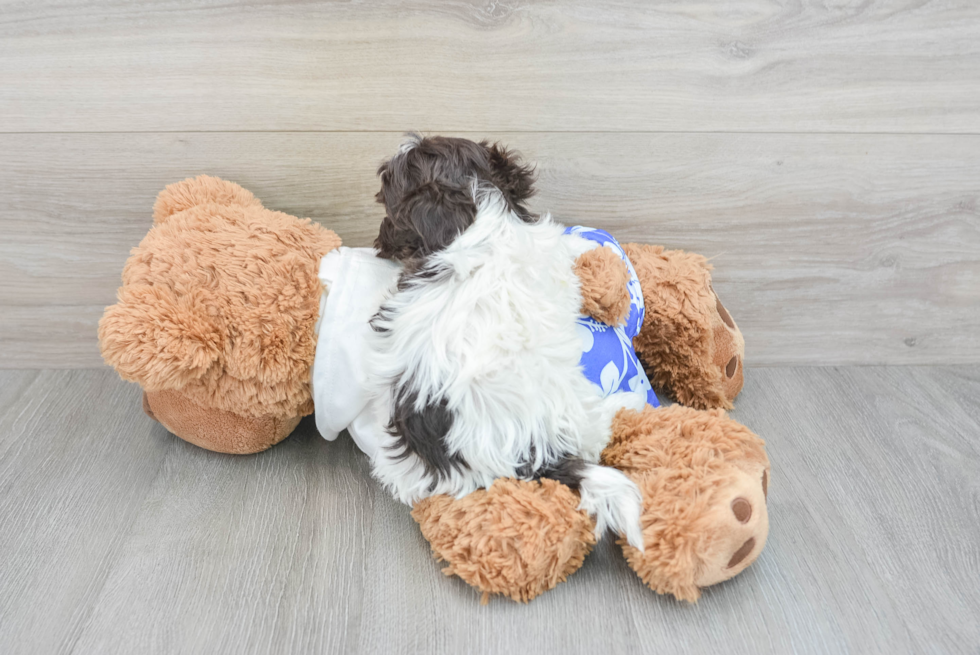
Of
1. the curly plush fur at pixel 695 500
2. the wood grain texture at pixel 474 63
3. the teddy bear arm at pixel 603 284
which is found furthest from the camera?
the wood grain texture at pixel 474 63

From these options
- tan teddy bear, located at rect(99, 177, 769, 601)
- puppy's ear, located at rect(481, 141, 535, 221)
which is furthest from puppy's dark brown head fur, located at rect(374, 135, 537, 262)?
tan teddy bear, located at rect(99, 177, 769, 601)

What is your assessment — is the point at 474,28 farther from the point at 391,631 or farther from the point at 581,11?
the point at 391,631

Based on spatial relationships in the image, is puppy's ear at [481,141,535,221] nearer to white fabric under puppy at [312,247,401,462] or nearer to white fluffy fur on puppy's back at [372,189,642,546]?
white fluffy fur on puppy's back at [372,189,642,546]

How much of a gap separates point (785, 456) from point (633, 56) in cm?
55

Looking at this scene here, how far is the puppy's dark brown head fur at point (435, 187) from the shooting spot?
2.14ft

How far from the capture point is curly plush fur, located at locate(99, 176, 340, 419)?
0.67 m

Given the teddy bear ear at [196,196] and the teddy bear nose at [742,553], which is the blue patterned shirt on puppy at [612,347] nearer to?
the teddy bear nose at [742,553]

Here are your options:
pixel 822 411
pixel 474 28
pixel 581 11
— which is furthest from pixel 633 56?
pixel 822 411

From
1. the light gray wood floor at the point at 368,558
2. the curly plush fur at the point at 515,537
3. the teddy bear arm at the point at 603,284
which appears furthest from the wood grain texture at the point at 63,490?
the teddy bear arm at the point at 603,284

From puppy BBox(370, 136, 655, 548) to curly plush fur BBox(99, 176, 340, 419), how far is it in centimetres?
12

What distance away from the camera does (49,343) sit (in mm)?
1018

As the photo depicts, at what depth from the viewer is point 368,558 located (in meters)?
0.70

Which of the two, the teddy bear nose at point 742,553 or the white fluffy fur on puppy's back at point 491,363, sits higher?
the white fluffy fur on puppy's back at point 491,363

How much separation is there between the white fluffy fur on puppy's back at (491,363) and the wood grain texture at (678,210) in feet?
0.95
